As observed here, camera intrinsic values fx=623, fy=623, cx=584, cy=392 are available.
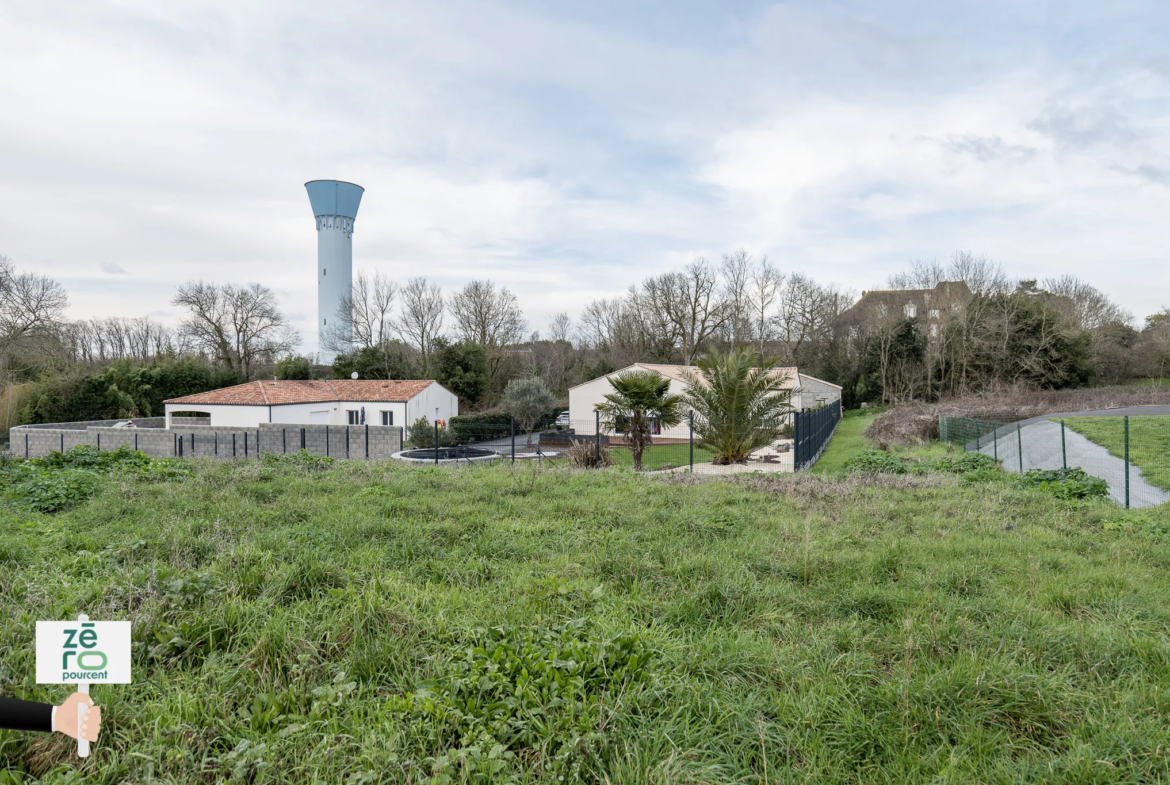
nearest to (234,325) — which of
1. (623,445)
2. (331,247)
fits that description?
(331,247)

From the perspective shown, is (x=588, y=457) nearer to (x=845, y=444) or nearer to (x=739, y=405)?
(x=739, y=405)

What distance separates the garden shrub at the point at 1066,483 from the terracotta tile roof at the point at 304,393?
87.7ft

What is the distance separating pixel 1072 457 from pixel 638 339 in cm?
3620

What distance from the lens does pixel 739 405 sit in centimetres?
1576

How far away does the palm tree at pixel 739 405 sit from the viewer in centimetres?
1562

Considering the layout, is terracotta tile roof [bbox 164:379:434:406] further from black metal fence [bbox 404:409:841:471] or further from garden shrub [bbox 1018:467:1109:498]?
garden shrub [bbox 1018:467:1109:498]

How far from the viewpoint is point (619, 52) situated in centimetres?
1025

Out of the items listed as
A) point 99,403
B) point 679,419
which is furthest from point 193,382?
point 679,419

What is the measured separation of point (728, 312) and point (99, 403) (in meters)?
39.9

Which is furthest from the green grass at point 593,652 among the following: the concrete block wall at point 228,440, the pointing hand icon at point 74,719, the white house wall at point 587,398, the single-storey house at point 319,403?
the white house wall at point 587,398

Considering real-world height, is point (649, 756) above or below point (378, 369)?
below

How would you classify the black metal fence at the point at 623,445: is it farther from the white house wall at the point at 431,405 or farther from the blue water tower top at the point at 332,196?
the blue water tower top at the point at 332,196

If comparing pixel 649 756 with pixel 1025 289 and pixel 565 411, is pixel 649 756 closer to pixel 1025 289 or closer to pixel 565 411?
pixel 565 411

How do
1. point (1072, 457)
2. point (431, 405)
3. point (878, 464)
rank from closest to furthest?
point (878, 464) < point (1072, 457) < point (431, 405)
